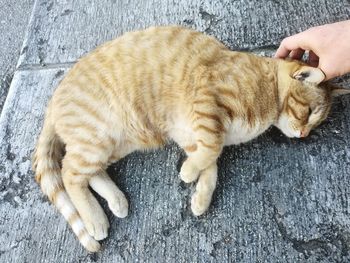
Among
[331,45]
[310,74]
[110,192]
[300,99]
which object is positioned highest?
[331,45]

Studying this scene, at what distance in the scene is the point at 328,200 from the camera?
8.40 feet

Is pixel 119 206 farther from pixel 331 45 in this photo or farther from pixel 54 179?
pixel 331 45

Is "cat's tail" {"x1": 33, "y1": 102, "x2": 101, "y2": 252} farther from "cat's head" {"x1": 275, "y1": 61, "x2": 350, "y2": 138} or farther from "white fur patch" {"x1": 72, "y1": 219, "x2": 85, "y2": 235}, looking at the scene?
"cat's head" {"x1": 275, "y1": 61, "x2": 350, "y2": 138}

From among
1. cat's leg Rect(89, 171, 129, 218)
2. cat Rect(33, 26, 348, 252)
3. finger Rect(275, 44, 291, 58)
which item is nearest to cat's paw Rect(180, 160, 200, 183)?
cat Rect(33, 26, 348, 252)

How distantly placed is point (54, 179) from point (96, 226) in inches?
16.3

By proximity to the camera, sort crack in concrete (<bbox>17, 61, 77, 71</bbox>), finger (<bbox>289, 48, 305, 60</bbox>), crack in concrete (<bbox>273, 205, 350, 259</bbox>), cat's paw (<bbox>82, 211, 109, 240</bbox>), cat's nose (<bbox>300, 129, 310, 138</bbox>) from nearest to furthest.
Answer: crack in concrete (<bbox>273, 205, 350, 259</bbox>), cat's paw (<bbox>82, 211, 109, 240</bbox>), cat's nose (<bbox>300, 129, 310, 138</bbox>), finger (<bbox>289, 48, 305, 60</bbox>), crack in concrete (<bbox>17, 61, 77, 71</bbox>)

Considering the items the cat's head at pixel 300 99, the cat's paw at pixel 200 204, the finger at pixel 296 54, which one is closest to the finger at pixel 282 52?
the finger at pixel 296 54

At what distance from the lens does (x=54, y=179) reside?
8.85 ft

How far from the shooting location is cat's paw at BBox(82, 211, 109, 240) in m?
2.55

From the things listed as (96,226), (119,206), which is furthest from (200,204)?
(96,226)

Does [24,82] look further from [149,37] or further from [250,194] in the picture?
[250,194]

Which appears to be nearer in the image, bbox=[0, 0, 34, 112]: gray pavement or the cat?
the cat

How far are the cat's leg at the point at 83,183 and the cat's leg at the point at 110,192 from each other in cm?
4

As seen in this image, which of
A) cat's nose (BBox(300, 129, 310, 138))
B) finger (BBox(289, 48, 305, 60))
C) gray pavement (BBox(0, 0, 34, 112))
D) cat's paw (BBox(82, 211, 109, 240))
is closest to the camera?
cat's paw (BBox(82, 211, 109, 240))
